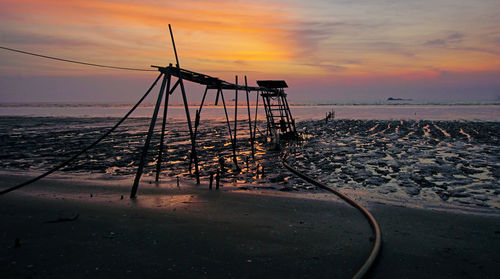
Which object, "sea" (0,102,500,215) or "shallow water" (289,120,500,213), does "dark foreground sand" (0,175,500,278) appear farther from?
"shallow water" (289,120,500,213)

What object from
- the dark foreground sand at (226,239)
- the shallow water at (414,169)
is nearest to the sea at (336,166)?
the shallow water at (414,169)

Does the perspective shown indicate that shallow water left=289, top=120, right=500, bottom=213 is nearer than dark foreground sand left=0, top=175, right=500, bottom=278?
No

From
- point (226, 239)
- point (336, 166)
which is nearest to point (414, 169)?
point (336, 166)

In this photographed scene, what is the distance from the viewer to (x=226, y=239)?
17.4 feet

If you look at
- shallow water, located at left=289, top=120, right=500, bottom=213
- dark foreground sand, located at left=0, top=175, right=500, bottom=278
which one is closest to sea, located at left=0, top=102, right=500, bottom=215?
shallow water, located at left=289, top=120, right=500, bottom=213

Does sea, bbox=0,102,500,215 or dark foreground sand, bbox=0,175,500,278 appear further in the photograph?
sea, bbox=0,102,500,215

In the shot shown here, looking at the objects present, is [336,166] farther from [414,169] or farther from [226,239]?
[226,239]

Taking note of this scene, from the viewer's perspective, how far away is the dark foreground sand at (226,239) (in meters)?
4.34

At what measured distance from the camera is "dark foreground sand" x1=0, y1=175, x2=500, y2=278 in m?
4.34

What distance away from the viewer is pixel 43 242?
4.90 meters

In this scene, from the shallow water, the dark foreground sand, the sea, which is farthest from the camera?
the sea

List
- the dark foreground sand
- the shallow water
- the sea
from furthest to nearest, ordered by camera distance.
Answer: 1. the sea
2. the shallow water
3. the dark foreground sand

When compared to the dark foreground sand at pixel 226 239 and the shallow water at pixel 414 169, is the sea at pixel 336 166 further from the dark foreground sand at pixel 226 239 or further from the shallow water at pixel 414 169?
the dark foreground sand at pixel 226 239

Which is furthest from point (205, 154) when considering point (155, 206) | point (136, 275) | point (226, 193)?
point (136, 275)
